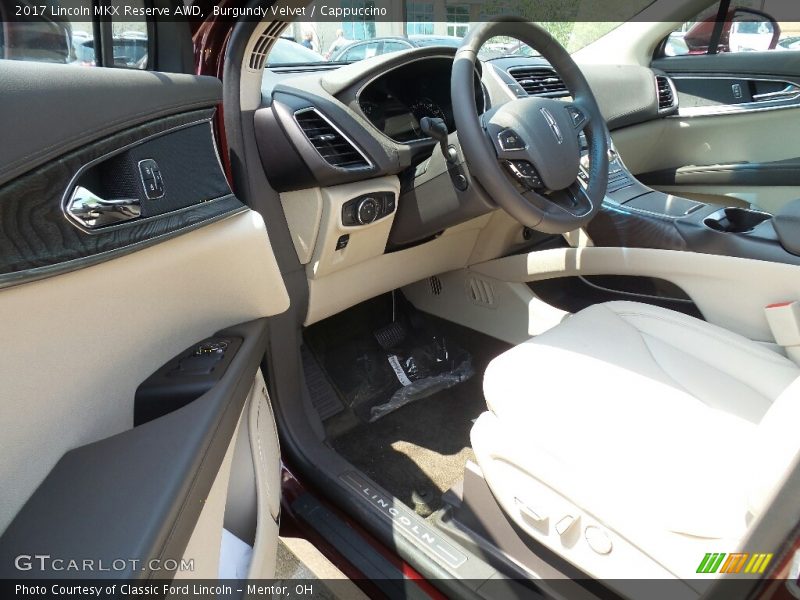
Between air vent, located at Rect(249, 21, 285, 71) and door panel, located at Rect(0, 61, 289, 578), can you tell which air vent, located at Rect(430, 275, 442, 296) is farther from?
door panel, located at Rect(0, 61, 289, 578)

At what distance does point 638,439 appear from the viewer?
1017 mm

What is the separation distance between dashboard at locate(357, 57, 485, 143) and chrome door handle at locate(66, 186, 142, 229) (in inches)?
32.9

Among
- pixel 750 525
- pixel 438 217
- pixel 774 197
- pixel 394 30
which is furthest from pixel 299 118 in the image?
pixel 774 197

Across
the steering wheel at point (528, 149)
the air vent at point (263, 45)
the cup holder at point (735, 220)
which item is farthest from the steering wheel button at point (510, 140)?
the cup holder at point (735, 220)

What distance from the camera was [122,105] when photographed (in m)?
0.82

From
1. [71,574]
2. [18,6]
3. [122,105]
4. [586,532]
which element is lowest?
[586,532]

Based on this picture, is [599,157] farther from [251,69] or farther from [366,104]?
[251,69]

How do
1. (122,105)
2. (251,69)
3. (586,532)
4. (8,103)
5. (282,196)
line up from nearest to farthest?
(8,103)
(122,105)
(586,532)
(251,69)
(282,196)

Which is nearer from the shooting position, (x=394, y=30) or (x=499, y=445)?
(x=499, y=445)

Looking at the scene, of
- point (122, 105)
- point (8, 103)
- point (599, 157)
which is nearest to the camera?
point (8, 103)

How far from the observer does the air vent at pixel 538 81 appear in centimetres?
202

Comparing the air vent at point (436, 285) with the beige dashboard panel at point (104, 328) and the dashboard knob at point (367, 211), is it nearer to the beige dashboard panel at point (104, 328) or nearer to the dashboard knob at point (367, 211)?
the dashboard knob at point (367, 211)

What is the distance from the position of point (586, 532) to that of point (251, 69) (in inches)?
→ 44.7

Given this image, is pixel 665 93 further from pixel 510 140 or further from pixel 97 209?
pixel 97 209
